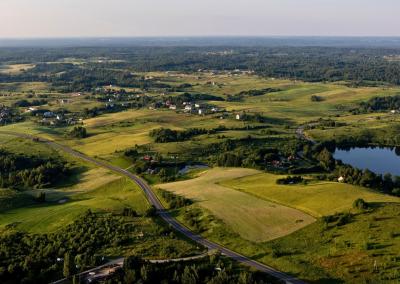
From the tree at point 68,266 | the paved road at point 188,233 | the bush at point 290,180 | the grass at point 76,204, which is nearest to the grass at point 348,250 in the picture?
A: the paved road at point 188,233

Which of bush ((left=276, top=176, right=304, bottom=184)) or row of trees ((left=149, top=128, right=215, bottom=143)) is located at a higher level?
bush ((left=276, top=176, right=304, bottom=184))

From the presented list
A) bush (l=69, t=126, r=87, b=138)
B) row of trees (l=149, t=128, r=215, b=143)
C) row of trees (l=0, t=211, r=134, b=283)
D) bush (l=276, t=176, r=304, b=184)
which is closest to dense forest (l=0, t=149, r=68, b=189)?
bush (l=69, t=126, r=87, b=138)

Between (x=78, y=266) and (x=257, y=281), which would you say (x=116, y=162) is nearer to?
(x=78, y=266)

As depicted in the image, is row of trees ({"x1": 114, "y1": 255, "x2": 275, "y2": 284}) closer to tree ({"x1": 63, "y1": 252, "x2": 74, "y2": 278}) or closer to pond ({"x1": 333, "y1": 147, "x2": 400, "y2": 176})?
tree ({"x1": 63, "y1": 252, "x2": 74, "y2": 278})

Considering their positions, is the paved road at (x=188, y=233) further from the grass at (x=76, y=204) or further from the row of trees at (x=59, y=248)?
the row of trees at (x=59, y=248)

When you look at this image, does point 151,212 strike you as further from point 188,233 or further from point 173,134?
point 173,134

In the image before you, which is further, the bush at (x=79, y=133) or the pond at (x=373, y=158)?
the bush at (x=79, y=133)
